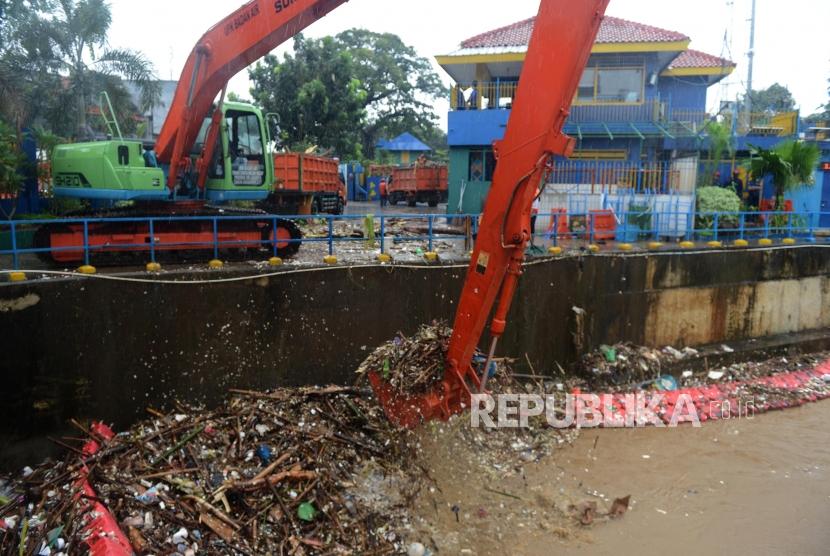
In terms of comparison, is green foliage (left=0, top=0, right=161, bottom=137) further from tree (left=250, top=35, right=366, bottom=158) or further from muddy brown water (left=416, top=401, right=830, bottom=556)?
muddy brown water (left=416, top=401, right=830, bottom=556)

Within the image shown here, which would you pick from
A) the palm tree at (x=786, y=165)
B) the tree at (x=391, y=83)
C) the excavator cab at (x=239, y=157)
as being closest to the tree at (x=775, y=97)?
the tree at (x=391, y=83)

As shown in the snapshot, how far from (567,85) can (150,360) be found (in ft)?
16.2

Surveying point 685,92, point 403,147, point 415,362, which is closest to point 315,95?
point 403,147

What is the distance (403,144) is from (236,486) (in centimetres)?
2995

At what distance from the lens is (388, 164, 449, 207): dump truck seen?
74.3ft

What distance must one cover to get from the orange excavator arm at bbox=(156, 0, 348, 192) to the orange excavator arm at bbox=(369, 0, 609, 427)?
3363 millimetres

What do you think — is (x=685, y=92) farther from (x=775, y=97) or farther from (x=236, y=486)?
(x=775, y=97)

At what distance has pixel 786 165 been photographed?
14.0 m

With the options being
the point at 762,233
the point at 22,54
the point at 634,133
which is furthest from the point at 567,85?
the point at 22,54

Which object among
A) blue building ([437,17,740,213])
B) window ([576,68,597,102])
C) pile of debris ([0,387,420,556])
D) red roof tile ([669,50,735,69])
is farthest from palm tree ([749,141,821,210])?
pile of debris ([0,387,420,556])

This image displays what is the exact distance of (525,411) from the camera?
7758mm

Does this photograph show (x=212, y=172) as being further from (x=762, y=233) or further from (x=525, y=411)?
(x=762, y=233)

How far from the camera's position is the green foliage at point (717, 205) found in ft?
44.5

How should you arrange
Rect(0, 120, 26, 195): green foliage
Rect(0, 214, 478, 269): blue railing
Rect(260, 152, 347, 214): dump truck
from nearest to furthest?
Rect(0, 214, 478, 269): blue railing
Rect(0, 120, 26, 195): green foliage
Rect(260, 152, 347, 214): dump truck
